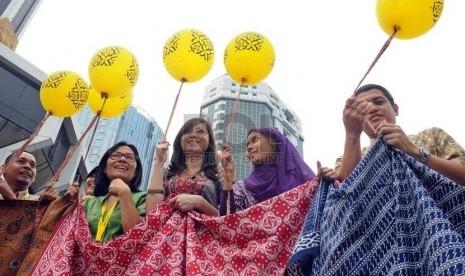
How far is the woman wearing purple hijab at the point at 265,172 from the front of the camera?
200cm

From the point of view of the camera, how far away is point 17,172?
9.81ft

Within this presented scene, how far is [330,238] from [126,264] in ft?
3.22

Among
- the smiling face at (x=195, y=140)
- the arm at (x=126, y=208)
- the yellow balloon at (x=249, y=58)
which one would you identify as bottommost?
the arm at (x=126, y=208)

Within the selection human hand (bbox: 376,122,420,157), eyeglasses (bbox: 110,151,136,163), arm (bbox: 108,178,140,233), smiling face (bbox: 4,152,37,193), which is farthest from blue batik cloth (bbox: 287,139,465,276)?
smiling face (bbox: 4,152,37,193)

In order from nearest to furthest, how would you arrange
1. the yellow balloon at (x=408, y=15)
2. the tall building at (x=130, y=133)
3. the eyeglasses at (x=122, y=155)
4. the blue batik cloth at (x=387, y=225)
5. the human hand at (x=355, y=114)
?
the blue batik cloth at (x=387, y=225) → the human hand at (x=355, y=114) → the yellow balloon at (x=408, y=15) → the eyeglasses at (x=122, y=155) → the tall building at (x=130, y=133)

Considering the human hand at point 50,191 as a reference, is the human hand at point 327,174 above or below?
above

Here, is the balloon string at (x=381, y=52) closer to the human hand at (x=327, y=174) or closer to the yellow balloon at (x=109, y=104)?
the human hand at (x=327, y=174)

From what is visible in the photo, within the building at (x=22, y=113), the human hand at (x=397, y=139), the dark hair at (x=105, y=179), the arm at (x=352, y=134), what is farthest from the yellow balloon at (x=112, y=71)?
the building at (x=22, y=113)

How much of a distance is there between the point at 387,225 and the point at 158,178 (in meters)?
1.28

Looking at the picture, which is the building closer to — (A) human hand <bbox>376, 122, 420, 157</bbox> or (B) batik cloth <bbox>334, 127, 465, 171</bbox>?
(B) batik cloth <bbox>334, 127, 465, 171</bbox>

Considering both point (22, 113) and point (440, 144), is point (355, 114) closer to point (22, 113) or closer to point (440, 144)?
point (440, 144)

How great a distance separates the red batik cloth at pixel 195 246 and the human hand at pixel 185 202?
0.04 meters

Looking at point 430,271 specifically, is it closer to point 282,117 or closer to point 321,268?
point 321,268

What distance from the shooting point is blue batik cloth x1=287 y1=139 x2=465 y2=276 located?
3.64 feet
